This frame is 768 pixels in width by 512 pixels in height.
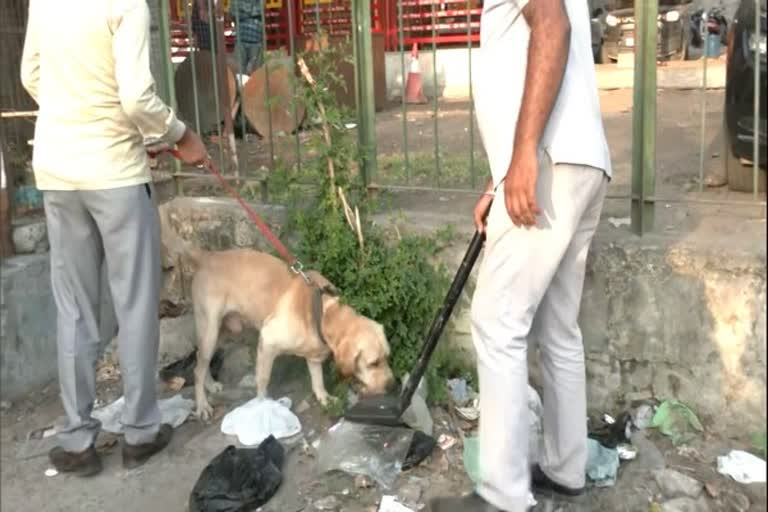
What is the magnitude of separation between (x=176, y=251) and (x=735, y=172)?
2.65 metres

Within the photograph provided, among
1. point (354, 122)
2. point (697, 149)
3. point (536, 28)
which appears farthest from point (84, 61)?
point (697, 149)

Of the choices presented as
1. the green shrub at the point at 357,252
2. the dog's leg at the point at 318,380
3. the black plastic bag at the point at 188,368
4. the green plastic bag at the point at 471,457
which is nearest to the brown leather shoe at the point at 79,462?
the black plastic bag at the point at 188,368

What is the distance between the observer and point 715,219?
3.87 m

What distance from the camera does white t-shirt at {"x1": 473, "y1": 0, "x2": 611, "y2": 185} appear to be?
2775 millimetres

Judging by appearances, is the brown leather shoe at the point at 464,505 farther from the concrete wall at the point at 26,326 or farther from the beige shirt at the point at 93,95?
Answer: the concrete wall at the point at 26,326

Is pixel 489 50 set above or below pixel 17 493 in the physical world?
above

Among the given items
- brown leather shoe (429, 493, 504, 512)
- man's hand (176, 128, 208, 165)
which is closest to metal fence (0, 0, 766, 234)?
man's hand (176, 128, 208, 165)

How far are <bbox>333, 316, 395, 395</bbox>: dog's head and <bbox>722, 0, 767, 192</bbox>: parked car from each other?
1.69m

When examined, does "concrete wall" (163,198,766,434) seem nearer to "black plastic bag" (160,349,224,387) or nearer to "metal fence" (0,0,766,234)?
"metal fence" (0,0,766,234)

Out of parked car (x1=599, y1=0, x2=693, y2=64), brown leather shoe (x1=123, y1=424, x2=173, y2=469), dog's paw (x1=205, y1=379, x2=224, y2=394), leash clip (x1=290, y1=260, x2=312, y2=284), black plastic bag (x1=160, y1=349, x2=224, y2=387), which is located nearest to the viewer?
brown leather shoe (x1=123, y1=424, x2=173, y2=469)

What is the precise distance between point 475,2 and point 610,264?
6296 millimetres

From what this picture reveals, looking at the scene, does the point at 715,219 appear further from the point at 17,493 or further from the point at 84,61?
the point at 17,493

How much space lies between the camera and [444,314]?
3338mm

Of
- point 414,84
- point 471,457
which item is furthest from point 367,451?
point 414,84
